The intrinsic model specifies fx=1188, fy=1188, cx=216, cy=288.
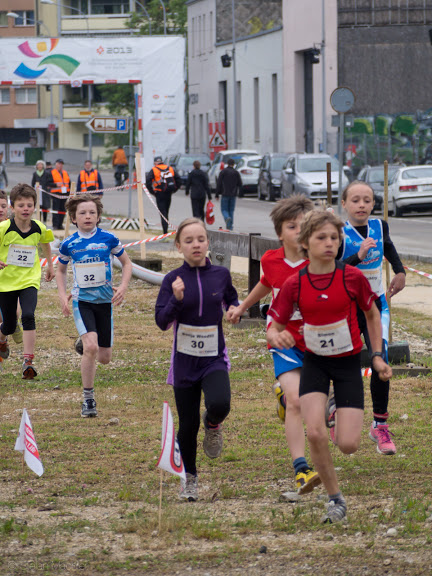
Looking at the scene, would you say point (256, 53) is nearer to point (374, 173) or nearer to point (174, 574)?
point (374, 173)

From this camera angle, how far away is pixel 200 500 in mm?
6457

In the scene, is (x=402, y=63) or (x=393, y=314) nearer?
(x=393, y=314)

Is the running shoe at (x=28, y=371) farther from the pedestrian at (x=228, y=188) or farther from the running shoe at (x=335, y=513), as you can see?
the pedestrian at (x=228, y=188)

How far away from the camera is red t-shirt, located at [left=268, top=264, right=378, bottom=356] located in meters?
5.90

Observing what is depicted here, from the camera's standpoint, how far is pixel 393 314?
14.7 meters

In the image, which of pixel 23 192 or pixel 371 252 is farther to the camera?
pixel 23 192

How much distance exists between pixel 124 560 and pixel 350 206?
2949 mm

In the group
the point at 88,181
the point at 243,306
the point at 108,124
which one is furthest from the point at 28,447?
the point at 88,181

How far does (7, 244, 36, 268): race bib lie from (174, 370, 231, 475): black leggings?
4262 mm

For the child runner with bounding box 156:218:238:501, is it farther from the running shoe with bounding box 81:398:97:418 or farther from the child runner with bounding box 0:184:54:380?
the child runner with bounding box 0:184:54:380

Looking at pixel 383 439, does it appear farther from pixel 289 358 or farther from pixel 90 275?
pixel 90 275

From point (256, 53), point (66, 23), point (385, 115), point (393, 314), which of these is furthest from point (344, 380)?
point (66, 23)

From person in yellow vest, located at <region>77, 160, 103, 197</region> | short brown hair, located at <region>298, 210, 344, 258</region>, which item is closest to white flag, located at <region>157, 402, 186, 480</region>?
short brown hair, located at <region>298, 210, 344, 258</region>

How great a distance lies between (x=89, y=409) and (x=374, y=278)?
107 inches
